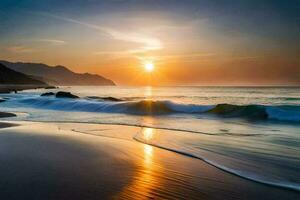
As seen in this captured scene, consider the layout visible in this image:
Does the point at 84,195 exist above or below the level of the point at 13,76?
below

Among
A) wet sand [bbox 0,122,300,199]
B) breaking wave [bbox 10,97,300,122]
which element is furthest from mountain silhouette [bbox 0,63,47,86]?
wet sand [bbox 0,122,300,199]

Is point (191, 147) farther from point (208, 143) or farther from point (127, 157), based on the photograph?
point (127, 157)

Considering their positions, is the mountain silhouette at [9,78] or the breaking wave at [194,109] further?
the mountain silhouette at [9,78]

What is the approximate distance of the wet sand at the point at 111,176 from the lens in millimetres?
4594

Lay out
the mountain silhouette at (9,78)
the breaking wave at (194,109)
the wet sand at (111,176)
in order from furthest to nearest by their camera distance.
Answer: the mountain silhouette at (9,78) < the breaking wave at (194,109) < the wet sand at (111,176)

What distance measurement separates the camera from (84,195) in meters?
4.45

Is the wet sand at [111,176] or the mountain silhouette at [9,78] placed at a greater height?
the mountain silhouette at [9,78]

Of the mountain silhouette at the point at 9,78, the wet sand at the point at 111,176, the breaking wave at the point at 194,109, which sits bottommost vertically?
the wet sand at the point at 111,176

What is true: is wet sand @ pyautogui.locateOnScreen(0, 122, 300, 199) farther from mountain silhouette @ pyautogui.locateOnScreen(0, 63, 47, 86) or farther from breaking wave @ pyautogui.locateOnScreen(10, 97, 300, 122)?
mountain silhouette @ pyautogui.locateOnScreen(0, 63, 47, 86)

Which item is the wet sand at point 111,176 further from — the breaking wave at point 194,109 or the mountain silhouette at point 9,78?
the mountain silhouette at point 9,78

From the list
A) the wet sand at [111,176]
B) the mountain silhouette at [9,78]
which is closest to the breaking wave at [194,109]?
the wet sand at [111,176]

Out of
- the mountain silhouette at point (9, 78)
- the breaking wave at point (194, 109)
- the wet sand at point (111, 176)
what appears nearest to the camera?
the wet sand at point (111, 176)

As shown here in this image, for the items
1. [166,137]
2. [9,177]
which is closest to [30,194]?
[9,177]

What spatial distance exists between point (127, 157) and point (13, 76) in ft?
516
